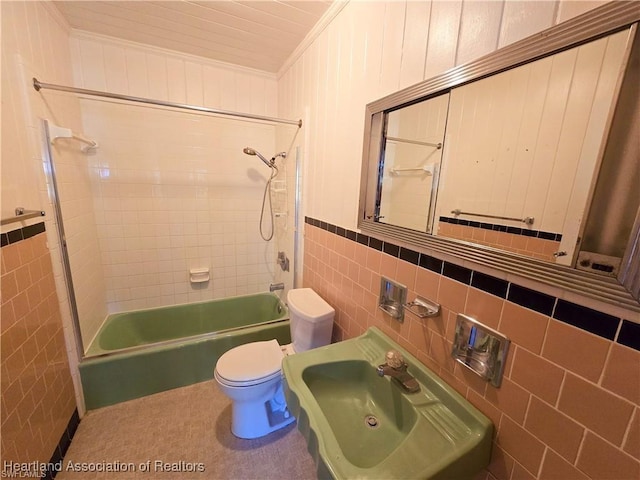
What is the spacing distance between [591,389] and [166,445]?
1.90 metres

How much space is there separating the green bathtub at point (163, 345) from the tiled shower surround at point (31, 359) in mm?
194

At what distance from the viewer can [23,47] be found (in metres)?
1.25

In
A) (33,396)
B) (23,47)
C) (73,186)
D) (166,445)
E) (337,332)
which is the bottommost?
(166,445)

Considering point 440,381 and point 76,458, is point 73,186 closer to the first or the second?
point 76,458

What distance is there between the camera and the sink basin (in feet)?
2.26

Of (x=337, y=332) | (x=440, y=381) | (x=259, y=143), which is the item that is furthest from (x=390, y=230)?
(x=259, y=143)

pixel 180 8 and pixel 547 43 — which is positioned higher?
pixel 180 8

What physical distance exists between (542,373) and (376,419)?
0.61 meters

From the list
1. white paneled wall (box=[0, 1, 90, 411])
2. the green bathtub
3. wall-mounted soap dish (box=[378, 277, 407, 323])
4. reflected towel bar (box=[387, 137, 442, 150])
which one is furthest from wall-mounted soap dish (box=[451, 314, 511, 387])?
white paneled wall (box=[0, 1, 90, 411])

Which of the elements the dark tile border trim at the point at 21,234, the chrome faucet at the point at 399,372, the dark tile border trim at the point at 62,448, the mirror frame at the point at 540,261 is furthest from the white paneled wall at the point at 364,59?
the dark tile border trim at the point at 62,448

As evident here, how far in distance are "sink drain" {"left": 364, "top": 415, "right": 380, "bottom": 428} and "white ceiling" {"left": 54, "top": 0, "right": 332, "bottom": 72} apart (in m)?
2.01

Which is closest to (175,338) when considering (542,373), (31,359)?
(31,359)

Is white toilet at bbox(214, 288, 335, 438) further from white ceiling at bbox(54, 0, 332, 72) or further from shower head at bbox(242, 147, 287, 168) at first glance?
white ceiling at bbox(54, 0, 332, 72)

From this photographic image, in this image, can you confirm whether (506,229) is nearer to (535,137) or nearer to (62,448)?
(535,137)
